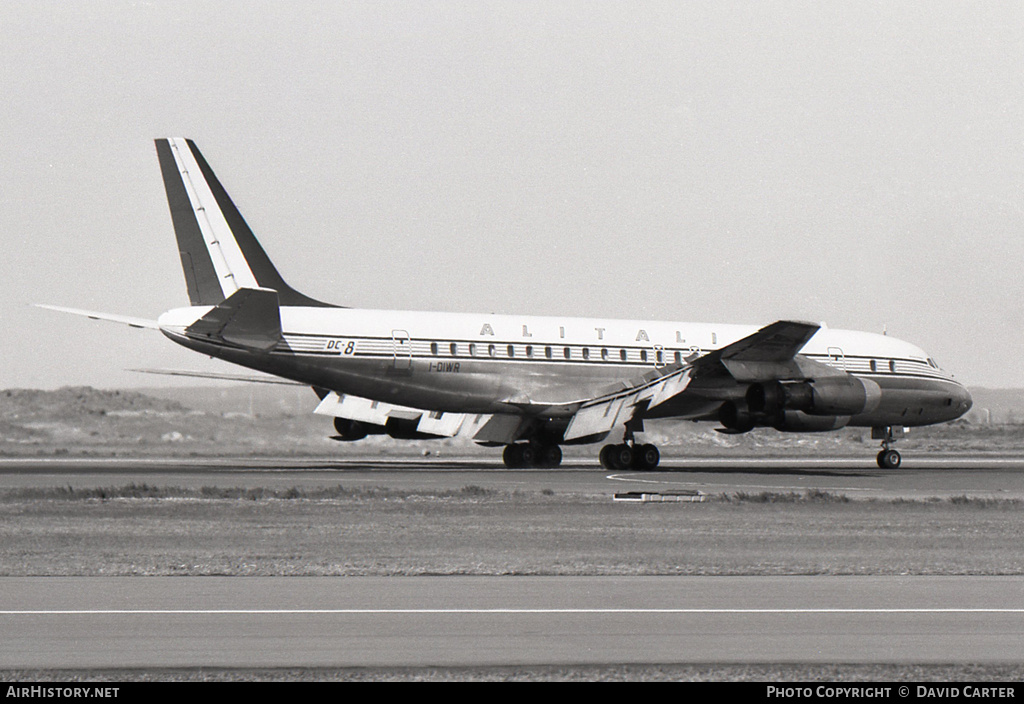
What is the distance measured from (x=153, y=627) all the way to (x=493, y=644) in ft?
8.26

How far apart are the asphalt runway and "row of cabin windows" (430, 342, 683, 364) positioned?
3.24 metres

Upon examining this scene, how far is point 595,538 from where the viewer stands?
1736cm

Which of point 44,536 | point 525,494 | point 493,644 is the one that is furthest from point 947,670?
Result: point 525,494

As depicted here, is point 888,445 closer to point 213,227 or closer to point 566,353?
point 566,353

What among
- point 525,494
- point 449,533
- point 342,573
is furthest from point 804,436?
point 342,573

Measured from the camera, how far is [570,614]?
1048 centimetres

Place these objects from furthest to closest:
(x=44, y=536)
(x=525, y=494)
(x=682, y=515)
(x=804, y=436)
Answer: (x=804, y=436), (x=525, y=494), (x=682, y=515), (x=44, y=536)

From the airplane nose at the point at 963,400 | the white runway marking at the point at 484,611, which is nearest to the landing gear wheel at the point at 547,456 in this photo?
the airplane nose at the point at 963,400

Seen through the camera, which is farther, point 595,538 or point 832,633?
point 595,538

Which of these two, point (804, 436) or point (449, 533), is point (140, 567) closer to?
point (449, 533)

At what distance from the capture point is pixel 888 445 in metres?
41.8

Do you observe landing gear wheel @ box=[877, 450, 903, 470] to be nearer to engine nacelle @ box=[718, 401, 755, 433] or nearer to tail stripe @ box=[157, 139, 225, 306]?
engine nacelle @ box=[718, 401, 755, 433]

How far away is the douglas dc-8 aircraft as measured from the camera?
34.2 metres
